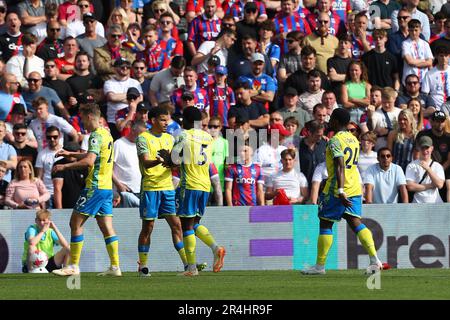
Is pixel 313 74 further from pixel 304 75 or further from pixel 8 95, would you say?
pixel 8 95

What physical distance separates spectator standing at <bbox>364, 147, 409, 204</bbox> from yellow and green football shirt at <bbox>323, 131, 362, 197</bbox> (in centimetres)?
375

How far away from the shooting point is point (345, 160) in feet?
53.4

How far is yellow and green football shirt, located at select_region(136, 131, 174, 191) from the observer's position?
16719mm

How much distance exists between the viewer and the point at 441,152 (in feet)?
68.6

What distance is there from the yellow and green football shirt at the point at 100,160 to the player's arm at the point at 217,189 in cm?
377

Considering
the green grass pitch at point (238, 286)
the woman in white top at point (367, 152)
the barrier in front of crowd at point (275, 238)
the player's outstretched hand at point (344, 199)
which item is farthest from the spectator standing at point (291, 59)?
the player's outstretched hand at point (344, 199)

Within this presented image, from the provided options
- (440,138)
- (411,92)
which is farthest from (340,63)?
(440,138)

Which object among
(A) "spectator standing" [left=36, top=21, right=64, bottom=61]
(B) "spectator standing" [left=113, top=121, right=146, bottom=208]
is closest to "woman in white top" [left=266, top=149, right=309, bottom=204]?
(B) "spectator standing" [left=113, top=121, right=146, bottom=208]

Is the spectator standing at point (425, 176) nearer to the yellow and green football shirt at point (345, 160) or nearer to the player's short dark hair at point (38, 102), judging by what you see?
the yellow and green football shirt at point (345, 160)

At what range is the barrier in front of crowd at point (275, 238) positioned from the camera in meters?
19.5

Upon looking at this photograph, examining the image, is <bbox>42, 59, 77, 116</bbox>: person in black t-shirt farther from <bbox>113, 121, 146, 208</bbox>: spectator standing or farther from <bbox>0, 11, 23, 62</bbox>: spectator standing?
<bbox>113, 121, 146, 208</bbox>: spectator standing

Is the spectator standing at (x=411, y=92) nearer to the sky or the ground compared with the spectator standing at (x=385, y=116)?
nearer to the sky
